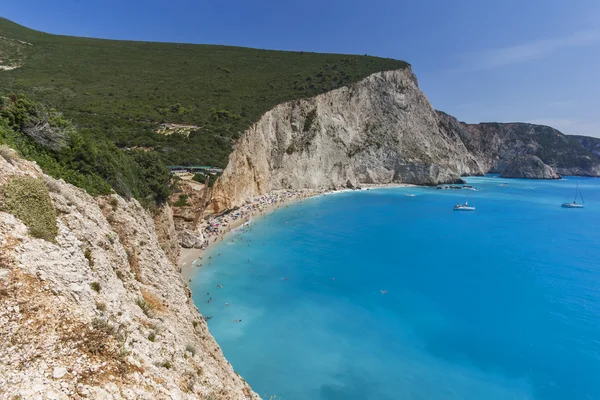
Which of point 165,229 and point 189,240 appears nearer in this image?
point 165,229

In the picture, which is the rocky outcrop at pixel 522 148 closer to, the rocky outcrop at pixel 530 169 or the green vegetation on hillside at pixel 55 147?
the rocky outcrop at pixel 530 169

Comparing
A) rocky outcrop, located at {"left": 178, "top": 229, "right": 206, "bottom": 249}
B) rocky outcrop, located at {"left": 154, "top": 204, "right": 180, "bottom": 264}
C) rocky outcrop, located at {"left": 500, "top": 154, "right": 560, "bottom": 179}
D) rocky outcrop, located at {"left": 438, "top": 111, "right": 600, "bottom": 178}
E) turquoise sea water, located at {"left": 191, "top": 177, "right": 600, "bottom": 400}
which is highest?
rocky outcrop, located at {"left": 438, "top": 111, "right": 600, "bottom": 178}

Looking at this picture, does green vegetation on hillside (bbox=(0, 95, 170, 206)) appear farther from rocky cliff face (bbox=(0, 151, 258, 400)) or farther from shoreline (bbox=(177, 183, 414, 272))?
shoreline (bbox=(177, 183, 414, 272))

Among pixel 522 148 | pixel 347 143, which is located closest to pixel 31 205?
pixel 347 143

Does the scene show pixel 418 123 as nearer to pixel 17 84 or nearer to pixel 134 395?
pixel 17 84

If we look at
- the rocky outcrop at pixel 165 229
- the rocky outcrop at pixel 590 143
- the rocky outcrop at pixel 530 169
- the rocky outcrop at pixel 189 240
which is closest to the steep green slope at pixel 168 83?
the rocky outcrop at pixel 189 240

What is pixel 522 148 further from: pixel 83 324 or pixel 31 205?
pixel 83 324

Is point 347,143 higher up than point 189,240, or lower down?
higher up

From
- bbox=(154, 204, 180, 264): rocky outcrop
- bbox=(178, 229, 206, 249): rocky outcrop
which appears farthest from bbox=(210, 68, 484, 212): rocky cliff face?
bbox=(154, 204, 180, 264): rocky outcrop
